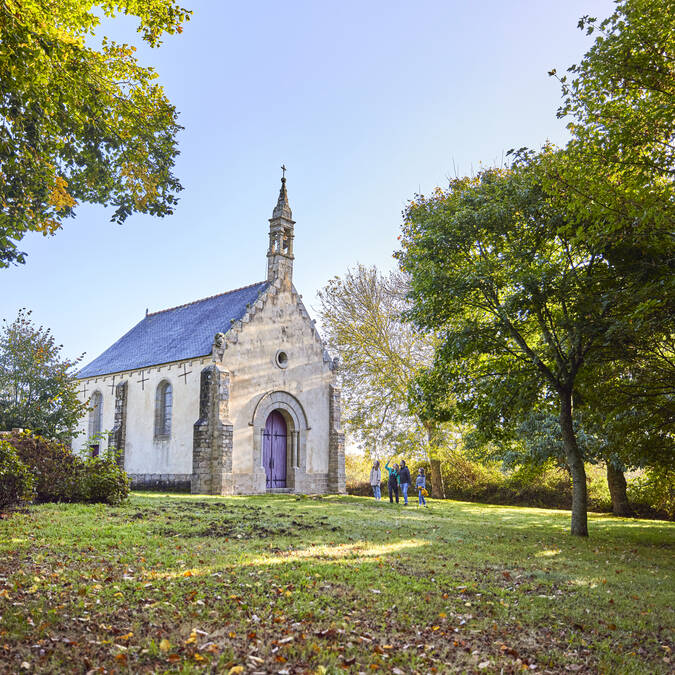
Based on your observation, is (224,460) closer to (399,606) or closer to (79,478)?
(79,478)

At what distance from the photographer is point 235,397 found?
76.4ft

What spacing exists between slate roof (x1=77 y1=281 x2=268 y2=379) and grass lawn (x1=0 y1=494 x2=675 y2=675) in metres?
Result: 14.0

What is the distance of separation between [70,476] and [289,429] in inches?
495

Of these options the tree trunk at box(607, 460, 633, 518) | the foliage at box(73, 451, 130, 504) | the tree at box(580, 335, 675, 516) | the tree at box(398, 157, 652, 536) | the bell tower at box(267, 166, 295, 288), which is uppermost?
the bell tower at box(267, 166, 295, 288)

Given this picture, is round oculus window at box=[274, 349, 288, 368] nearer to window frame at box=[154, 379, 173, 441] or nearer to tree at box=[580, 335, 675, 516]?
window frame at box=[154, 379, 173, 441]

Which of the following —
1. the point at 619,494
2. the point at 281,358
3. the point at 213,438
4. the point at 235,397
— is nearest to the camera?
the point at 213,438

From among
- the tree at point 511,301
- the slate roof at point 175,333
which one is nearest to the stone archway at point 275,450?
the slate roof at point 175,333

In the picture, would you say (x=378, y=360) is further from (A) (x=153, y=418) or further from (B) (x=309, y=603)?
(B) (x=309, y=603)

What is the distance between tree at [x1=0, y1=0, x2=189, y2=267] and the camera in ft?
23.8

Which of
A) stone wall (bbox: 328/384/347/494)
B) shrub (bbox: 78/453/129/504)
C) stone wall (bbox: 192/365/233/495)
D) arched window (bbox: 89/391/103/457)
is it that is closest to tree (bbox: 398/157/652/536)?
shrub (bbox: 78/453/129/504)

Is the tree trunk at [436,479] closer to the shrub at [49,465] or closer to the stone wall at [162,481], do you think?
the stone wall at [162,481]

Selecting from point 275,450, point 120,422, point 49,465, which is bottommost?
point 49,465

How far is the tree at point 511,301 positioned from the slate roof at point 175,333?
11.5 metres

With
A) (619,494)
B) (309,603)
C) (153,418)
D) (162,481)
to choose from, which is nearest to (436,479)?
(619,494)
